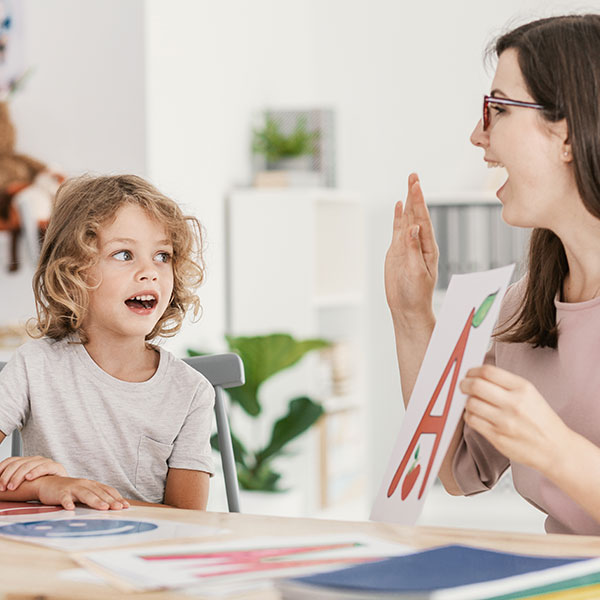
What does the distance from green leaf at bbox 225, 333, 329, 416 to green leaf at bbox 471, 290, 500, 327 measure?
7.71 feet

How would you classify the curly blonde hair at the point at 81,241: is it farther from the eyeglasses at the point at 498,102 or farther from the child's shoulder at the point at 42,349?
the eyeglasses at the point at 498,102

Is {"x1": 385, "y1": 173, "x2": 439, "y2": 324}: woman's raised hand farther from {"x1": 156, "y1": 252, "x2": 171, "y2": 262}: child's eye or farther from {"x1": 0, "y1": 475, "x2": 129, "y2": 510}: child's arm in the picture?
{"x1": 0, "y1": 475, "x2": 129, "y2": 510}: child's arm

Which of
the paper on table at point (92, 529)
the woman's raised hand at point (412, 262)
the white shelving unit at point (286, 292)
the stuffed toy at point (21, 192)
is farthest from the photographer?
the white shelving unit at point (286, 292)

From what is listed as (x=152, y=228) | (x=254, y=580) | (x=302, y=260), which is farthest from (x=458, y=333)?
(x=302, y=260)

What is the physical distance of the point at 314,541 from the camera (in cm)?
85

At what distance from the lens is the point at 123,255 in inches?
55.4

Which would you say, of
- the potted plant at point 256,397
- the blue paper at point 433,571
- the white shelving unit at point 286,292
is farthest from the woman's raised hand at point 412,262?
the white shelving unit at point 286,292

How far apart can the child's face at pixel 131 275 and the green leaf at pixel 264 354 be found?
188cm

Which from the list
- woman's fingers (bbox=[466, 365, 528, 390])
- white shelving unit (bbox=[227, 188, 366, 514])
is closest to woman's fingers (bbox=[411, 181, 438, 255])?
woman's fingers (bbox=[466, 365, 528, 390])

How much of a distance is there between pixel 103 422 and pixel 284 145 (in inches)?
111

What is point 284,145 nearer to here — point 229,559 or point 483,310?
point 483,310

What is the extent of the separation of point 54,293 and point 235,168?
8.55ft

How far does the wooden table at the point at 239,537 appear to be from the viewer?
71 centimetres

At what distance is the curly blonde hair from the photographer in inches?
55.1
